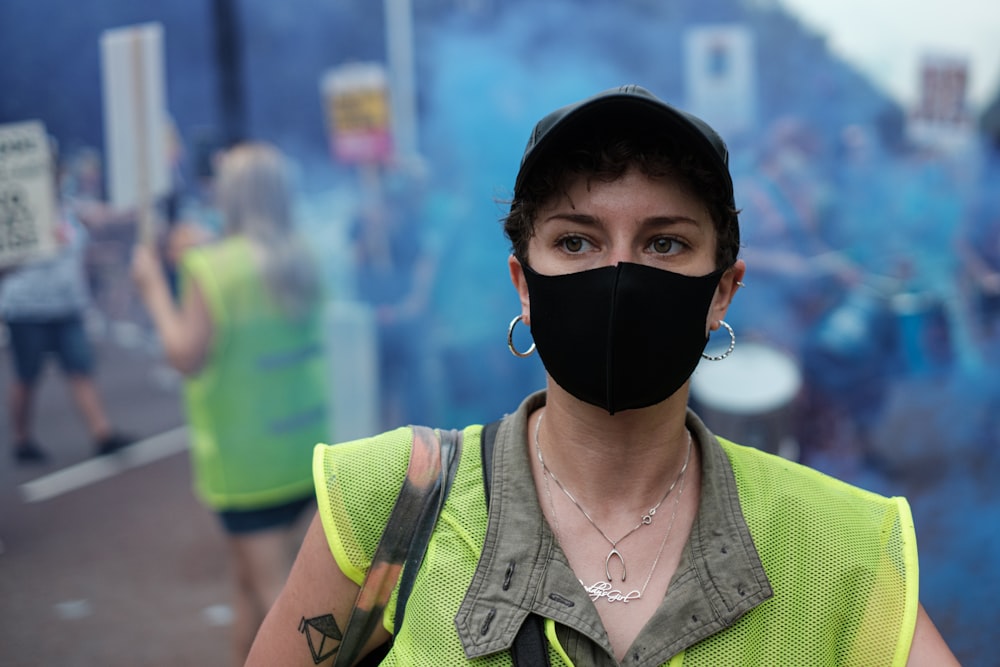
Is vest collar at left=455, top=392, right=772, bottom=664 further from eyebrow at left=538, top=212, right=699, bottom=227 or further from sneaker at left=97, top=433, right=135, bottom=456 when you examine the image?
sneaker at left=97, top=433, right=135, bottom=456

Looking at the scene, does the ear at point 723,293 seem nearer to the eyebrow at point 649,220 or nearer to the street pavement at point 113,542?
the eyebrow at point 649,220

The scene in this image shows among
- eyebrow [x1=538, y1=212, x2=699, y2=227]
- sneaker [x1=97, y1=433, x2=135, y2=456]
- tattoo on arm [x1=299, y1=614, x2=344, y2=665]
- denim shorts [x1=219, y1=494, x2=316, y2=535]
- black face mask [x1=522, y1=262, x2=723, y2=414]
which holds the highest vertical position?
eyebrow [x1=538, y1=212, x2=699, y2=227]

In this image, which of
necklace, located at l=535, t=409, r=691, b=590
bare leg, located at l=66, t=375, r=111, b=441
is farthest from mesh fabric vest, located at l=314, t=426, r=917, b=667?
bare leg, located at l=66, t=375, r=111, b=441

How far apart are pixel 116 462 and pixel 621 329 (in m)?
3.16

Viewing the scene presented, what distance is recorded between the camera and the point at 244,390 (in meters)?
3.97

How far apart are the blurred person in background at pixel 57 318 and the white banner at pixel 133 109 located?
137 mm

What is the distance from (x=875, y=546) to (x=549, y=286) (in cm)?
67

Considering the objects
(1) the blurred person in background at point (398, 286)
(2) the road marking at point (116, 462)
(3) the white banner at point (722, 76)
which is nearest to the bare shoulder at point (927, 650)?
(3) the white banner at point (722, 76)

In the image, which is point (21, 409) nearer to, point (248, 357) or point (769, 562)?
point (248, 357)

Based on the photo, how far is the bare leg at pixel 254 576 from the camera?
3936 mm

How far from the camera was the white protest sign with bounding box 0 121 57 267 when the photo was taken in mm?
3900

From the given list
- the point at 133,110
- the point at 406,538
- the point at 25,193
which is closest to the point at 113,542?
the point at 25,193

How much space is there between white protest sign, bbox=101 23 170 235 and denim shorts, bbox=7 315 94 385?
21.8 inches

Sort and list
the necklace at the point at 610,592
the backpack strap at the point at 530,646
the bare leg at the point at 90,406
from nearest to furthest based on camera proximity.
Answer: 1. the backpack strap at the point at 530,646
2. the necklace at the point at 610,592
3. the bare leg at the point at 90,406
